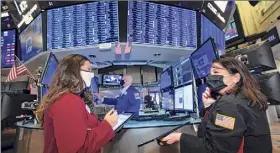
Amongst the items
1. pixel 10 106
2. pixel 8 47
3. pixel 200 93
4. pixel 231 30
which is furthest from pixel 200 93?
pixel 8 47

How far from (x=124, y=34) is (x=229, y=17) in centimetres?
247

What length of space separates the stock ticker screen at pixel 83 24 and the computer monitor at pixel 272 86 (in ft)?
7.35

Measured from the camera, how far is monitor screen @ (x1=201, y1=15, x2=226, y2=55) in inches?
162

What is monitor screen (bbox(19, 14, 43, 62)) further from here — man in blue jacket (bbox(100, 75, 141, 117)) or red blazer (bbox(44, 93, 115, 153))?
red blazer (bbox(44, 93, 115, 153))

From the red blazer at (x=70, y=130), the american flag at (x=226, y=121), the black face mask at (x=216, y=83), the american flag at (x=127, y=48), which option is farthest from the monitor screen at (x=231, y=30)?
the red blazer at (x=70, y=130)

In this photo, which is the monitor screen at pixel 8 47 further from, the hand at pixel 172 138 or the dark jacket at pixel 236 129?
the dark jacket at pixel 236 129

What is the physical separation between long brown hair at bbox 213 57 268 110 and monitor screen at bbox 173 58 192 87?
1.00 metres

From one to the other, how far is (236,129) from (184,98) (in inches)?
55.3

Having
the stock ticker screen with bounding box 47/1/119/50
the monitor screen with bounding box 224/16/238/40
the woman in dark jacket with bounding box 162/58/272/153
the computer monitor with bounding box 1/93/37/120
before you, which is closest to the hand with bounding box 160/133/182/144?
the woman in dark jacket with bounding box 162/58/272/153

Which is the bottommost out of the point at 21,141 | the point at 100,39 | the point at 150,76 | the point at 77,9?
the point at 21,141

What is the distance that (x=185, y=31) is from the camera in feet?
12.9

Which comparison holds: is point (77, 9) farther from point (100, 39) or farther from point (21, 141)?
point (21, 141)

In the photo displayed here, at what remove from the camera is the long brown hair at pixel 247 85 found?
55.1 inches

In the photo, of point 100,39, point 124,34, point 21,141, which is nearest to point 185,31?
point 124,34
